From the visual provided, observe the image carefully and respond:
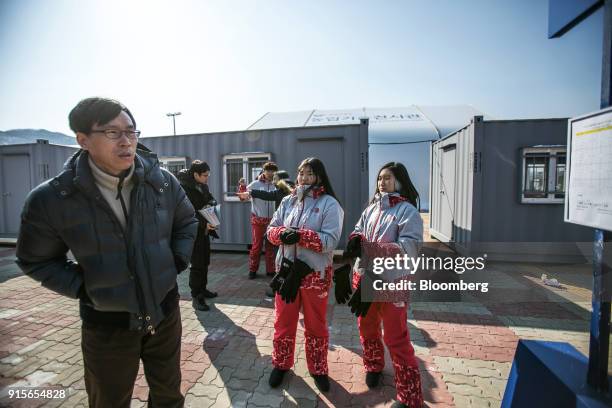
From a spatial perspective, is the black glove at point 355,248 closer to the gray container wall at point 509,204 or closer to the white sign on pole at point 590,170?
the white sign on pole at point 590,170

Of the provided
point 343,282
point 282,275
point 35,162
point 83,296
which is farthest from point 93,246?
point 35,162

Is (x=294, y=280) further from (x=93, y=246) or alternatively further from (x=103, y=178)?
(x=103, y=178)

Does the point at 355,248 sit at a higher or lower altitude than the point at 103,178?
lower

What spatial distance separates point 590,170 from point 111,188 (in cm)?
267

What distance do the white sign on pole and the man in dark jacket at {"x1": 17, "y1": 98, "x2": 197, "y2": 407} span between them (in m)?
2.45

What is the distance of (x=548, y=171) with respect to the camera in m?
6.21

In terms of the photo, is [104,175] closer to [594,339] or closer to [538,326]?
[594,339]

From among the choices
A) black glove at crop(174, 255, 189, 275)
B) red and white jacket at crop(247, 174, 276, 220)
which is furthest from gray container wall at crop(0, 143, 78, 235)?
black glove at crop(174, 255, 189, 275)

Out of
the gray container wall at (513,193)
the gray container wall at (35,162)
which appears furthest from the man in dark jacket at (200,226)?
the gray container wall at (35,162)

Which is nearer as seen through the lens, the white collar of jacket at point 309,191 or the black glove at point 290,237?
the black glove at point 290,237

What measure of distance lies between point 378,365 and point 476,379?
3.08 ft

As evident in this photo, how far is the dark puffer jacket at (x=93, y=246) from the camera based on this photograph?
1.48m

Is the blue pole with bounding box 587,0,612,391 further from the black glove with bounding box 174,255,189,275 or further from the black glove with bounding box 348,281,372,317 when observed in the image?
the black glove with bounding box 174,255,189,275

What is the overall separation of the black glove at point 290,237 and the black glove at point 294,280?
0.20 metres
